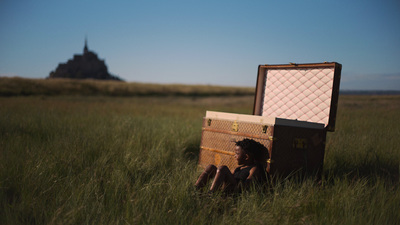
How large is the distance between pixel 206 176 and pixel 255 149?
75 centimetres

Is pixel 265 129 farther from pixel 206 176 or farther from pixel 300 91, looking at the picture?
pixel 300 91

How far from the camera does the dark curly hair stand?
4121 mm

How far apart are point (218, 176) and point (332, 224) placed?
1310 mm

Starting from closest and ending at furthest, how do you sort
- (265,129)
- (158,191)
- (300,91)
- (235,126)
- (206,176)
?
(158,191) → (206,176) → (265,129) → (235,126) → (300,91)

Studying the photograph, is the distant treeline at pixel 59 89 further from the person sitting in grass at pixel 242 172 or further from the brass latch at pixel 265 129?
the brass latch at pixel 265 129

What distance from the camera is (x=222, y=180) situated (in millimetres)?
3693

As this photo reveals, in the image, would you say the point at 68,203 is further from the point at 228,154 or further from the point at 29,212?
the point at 228,154

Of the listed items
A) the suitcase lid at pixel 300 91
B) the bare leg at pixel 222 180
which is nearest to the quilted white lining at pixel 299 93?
the suitcase lid at pixel 300 91

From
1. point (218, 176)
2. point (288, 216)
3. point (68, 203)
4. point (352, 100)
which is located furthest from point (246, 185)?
point (352, 100)

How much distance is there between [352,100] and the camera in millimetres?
9336

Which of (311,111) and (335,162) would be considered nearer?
(311,111)

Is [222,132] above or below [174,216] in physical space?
above

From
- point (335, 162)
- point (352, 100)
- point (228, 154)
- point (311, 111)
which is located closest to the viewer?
point (228, 154)

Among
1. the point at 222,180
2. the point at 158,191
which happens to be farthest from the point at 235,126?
the point at 158,191
